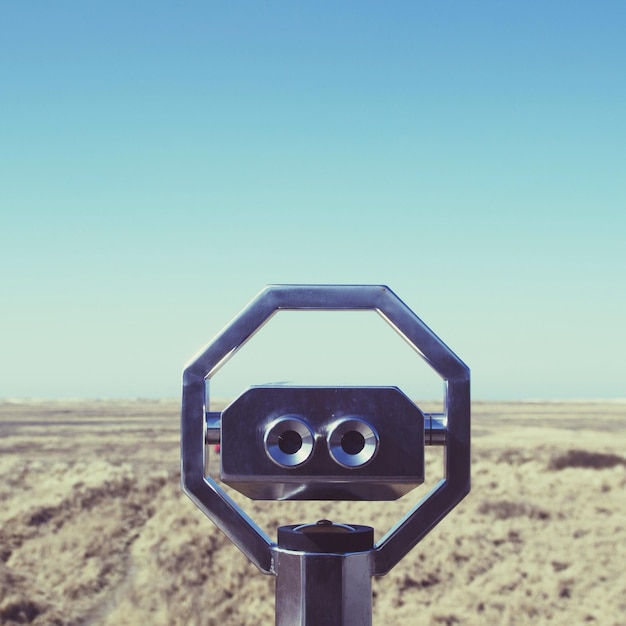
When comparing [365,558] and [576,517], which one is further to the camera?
[576,517]

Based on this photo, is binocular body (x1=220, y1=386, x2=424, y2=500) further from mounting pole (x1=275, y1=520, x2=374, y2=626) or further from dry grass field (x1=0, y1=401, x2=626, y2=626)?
dry grass field (x1=0, y1=401, x2=626, y2=626)

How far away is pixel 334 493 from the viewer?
1.22 m

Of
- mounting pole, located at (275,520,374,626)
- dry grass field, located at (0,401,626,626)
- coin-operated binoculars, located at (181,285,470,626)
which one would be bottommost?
dry grass field, located at (0,401,626,626)

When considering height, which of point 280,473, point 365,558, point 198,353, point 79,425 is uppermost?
point 198,353

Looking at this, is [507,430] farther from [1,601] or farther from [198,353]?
[198,353]

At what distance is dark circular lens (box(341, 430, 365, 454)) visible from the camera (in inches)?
46.8

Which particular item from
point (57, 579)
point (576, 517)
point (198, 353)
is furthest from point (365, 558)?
point (576, 517)

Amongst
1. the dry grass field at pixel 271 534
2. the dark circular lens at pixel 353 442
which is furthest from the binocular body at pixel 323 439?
the dry grass field at pixel 271 534

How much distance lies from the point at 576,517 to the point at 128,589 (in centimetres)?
793

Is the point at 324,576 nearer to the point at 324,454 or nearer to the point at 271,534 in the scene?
the point at 324,454

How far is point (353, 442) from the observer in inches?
47.0

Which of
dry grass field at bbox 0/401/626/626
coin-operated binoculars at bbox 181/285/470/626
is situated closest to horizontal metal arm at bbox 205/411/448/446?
coin-operated binoculars at bbox 181/285/470/626

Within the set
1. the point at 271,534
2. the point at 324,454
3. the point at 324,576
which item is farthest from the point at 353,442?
the point at 271,534

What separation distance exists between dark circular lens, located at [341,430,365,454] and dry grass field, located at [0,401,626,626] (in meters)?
9.61
